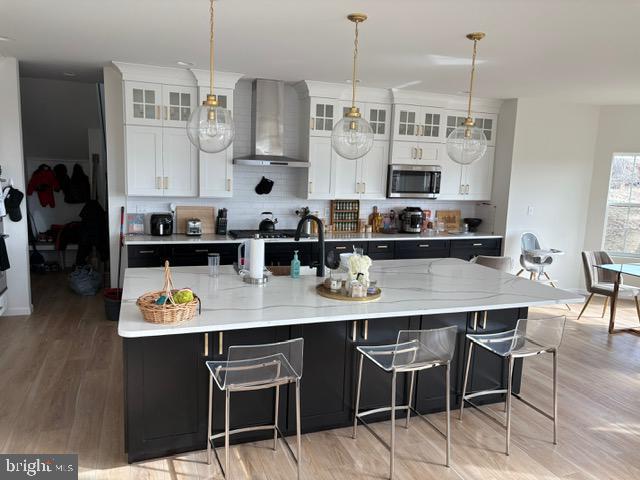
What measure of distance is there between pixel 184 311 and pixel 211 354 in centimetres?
39

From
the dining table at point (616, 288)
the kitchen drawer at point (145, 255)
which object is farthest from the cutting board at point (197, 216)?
the dining table at point (616, 288)

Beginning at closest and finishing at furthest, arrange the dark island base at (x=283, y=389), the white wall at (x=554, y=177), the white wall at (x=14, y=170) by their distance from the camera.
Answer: the dark island base at (x=283, y=389) < the white wall at (x=14, y=170) < the white wall at (x=554, y=177)

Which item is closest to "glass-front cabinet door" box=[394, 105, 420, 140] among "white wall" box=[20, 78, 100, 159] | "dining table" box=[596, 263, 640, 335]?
"dining table" box=[596, 263, 640, 335]

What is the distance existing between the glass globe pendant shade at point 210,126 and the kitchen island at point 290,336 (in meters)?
0.94

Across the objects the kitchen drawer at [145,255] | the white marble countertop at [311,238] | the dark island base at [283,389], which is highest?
the white marble countertop at [311,238]

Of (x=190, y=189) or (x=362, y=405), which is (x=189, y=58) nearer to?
(x=190, y=189)

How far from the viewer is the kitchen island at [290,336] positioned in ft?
8.94

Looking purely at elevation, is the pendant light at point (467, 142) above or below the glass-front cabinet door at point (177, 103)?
below

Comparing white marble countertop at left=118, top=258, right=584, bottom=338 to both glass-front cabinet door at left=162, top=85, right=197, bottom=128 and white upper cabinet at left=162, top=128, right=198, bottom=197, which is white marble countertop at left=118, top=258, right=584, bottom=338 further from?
glass-front cabinet door at left=162, top=85, right=197, bottom=128

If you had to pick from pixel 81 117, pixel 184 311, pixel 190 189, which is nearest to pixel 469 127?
pixel 184 311

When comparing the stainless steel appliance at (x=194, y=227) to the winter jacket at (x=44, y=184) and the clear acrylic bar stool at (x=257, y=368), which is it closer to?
the clear acrylic bar stool at (x=257, y=368)

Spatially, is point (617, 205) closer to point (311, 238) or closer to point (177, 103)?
point (311, 238)

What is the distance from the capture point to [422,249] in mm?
6328

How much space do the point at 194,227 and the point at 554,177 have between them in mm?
4894
